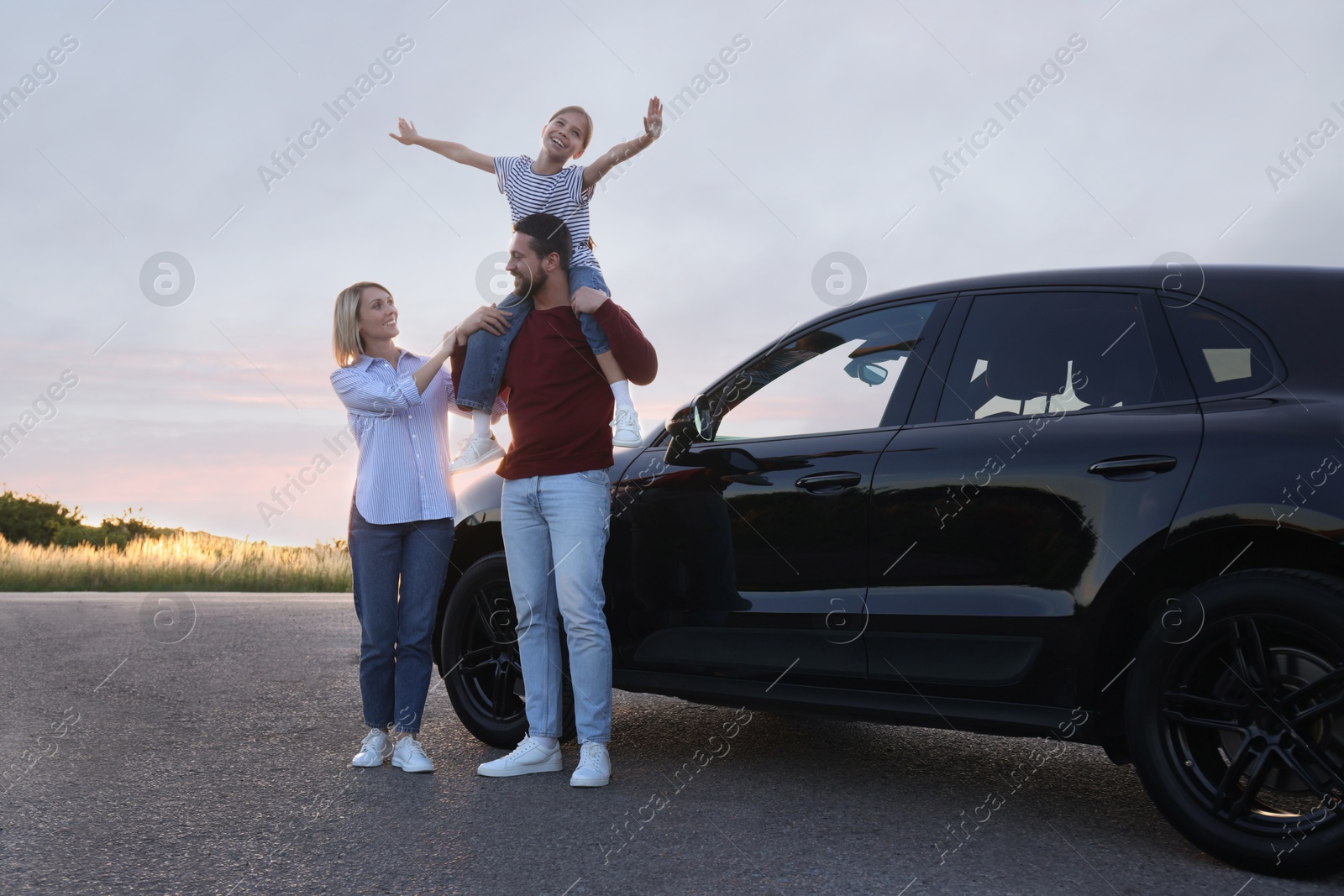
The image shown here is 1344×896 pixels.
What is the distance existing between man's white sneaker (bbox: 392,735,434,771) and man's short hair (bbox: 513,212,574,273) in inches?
77.1

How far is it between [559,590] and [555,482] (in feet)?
1.34

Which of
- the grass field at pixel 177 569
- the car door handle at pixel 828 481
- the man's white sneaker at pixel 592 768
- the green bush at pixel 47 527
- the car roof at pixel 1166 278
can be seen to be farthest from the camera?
the green bush at pixel 47 527

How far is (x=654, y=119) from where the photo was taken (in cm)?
479

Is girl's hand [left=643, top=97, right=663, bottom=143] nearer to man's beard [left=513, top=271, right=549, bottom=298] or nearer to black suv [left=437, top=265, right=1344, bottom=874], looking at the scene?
man's beard [left=513, top=271, right=549, bottom=298]

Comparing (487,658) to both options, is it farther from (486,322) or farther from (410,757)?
(486,322)

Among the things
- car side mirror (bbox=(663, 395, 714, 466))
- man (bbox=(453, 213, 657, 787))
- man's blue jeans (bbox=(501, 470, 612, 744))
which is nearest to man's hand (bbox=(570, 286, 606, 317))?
man (bbox=(453, 213, 657, 787))

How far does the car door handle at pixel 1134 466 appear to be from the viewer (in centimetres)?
313

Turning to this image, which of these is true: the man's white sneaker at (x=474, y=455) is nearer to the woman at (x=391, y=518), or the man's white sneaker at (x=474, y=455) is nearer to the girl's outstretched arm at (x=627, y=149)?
the woman at (x=391, y=518)

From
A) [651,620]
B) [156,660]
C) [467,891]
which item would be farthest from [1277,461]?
[156,660]

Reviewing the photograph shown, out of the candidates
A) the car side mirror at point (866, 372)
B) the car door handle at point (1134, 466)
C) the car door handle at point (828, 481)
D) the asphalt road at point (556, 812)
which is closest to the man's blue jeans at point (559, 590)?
the asphalt road at point (556, 812)

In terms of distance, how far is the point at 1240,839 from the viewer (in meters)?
2.98

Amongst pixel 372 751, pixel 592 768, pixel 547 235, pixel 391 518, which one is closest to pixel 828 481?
pixel 592 768

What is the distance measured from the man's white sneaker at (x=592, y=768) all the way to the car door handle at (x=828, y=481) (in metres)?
1.25

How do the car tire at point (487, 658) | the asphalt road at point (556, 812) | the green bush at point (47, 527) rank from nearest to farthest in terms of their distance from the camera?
the asphalt road at point (556, 812) < the car tire at point (487, 658) < the green bush at point (47, 527)
